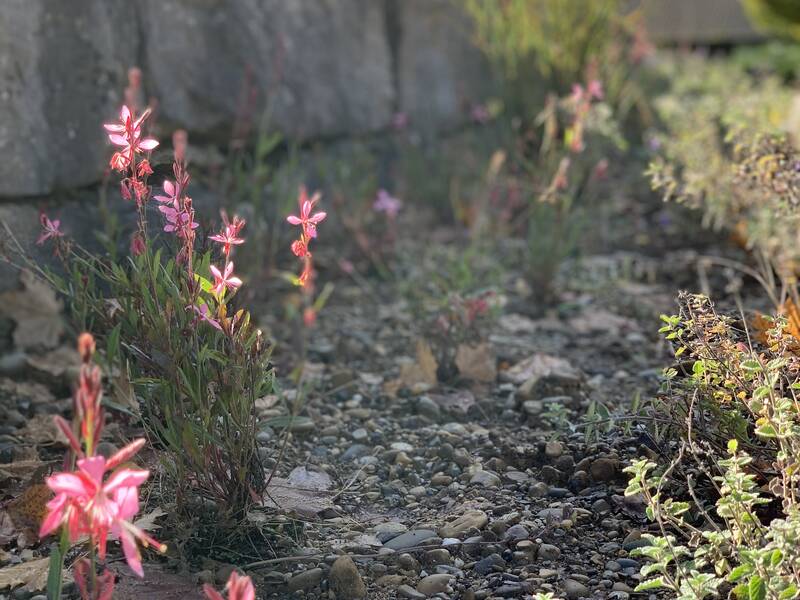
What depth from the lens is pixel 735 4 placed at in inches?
428

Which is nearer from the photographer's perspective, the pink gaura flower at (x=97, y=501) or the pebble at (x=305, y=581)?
the pink gaura flower at (x=97, y=501)

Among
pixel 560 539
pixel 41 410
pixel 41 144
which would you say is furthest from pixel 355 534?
pixel 41 144

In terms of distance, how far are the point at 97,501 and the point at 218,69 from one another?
2.49 metres

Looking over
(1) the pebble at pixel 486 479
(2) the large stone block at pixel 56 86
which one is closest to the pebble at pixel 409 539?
(1) the pebble at pixel 486 479

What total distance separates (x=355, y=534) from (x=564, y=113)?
103 inches

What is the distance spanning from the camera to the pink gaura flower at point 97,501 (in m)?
1.17

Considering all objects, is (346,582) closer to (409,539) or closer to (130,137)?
(409,539)

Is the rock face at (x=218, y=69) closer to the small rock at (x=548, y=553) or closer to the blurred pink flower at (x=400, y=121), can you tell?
the blurred pink flower at (x=400, y=121)

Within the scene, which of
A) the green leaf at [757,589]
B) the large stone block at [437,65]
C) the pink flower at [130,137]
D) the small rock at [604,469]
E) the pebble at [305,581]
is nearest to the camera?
the green leaf at [757,589]

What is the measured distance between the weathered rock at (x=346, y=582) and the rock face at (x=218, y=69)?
5.16 ft

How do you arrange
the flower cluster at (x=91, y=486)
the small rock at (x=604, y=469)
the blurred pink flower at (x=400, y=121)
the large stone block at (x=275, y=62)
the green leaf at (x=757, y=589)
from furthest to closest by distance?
1. the blurred pink flower at (x=400, y=121)
2. the large stone block at (x=275, y=62)
3. the small rock at (x=604, y=469)
4. the green leaf at (x=757, y=589)
5. the flower cluster at (x=91, y=486)

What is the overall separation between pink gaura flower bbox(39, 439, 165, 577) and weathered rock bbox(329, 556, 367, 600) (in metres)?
0.53

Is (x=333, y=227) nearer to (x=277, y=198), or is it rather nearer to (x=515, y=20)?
(x=277, y=198)

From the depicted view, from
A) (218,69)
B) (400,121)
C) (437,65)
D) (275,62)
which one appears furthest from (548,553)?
(437,65)
